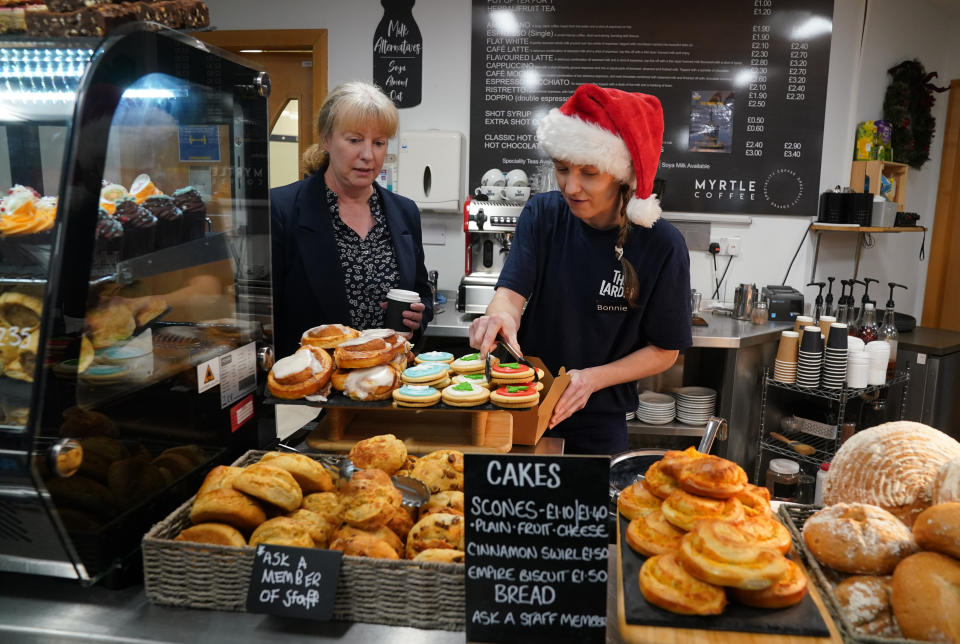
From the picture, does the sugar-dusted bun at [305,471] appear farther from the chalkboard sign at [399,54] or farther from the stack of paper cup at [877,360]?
the chalkboard sign at [399,54]

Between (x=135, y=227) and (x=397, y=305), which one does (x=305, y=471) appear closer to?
(x=135, y=227)

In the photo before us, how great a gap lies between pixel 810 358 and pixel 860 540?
2.86 m

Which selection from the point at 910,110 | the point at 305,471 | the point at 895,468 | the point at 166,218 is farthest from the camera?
the point at 910,110

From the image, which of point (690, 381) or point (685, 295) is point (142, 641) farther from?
point (690, 381)

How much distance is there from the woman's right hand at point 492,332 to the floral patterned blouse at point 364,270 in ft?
1.91

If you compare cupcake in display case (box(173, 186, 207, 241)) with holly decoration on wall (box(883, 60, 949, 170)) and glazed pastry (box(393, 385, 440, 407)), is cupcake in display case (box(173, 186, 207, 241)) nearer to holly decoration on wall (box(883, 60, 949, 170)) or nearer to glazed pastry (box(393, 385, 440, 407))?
glazed pastry (box(393, 385, 440, 407))

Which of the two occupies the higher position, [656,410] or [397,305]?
[397,305]

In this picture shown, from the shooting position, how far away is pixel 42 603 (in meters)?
1.09

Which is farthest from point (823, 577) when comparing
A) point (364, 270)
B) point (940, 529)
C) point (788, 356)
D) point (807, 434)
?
point (807, 434)

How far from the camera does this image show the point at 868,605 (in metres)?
0.95

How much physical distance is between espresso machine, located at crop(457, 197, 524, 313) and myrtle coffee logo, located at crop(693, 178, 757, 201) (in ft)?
4.30

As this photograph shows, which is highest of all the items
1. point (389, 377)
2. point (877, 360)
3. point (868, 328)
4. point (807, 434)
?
point (389, 377)

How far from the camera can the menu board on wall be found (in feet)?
13.9

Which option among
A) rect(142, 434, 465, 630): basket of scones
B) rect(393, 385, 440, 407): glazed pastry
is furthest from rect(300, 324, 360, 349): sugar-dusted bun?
rect(142, 434, 465, 630): basket of scones
